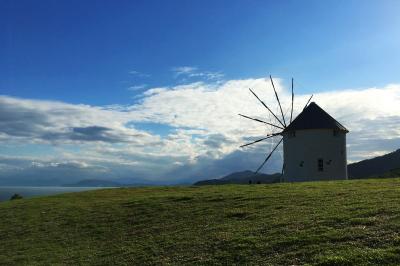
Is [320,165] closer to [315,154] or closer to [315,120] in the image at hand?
[315,154]

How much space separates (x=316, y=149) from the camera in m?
50.2

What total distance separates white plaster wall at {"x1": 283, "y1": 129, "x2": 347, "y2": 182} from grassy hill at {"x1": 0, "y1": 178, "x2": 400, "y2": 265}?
22.2 meters

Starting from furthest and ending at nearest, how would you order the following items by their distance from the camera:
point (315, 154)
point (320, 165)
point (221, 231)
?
point (320, 165) → point (315, 154) → point (221, 231)

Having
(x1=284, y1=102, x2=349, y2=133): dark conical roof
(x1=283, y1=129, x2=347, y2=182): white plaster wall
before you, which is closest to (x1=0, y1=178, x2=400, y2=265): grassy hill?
(x1=283, y1=129, x2=347, y2=182): white plaster wall

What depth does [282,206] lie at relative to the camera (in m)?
22.4

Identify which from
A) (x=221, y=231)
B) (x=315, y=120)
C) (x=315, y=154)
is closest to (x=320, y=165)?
(x=315, y=154)

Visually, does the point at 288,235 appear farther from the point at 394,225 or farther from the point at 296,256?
the point at 394,225

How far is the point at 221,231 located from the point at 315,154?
109ft

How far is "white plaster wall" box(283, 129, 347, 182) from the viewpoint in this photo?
50.3 meters

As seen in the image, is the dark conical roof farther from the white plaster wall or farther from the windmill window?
the windmill window

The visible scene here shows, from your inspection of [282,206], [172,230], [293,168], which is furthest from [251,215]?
[293,168]

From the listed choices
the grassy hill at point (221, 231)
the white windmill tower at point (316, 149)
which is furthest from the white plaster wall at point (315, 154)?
the grassy hill at point (221, 231)

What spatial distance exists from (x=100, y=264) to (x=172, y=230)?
4541 millimetres

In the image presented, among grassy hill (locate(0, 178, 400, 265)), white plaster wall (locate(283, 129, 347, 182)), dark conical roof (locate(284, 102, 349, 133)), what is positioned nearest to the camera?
grassy hill (locate(0, 178, 400, 265))
